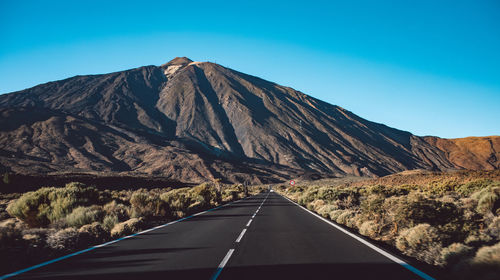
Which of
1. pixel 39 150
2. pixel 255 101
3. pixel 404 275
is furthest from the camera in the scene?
pixel 255 101

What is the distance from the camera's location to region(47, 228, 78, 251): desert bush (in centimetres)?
825

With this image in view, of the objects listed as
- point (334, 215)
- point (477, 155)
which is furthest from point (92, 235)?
point (477, 155)

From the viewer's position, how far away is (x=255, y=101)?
615 feet

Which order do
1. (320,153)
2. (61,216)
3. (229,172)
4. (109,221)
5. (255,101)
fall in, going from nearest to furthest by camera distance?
1. (109,221)
2. (61,216)
3. (229,172)
4. (320,153)
5. (255,101)

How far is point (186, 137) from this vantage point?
131875 millimetres

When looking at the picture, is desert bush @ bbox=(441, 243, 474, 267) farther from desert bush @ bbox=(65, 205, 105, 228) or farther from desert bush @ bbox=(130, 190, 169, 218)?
desert bush @ bbox=(130, 190, 169, 218)

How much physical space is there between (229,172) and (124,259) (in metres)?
96.8

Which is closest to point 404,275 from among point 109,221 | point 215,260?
point 215,260

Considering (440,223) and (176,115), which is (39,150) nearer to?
(176,115)

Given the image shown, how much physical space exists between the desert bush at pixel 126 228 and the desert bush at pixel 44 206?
10.6 ft

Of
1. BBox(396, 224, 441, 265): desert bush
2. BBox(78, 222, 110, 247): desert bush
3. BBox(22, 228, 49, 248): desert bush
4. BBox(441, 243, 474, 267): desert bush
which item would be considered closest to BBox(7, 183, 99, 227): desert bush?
BBox(78, 222, 110, 247): desert bush

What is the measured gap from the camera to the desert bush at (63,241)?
8248 millimetres

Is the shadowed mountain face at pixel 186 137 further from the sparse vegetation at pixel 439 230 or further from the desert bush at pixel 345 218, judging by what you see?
the sparse vegetation at pixel 439 230

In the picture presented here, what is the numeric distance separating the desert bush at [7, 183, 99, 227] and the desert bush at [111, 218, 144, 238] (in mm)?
3219
